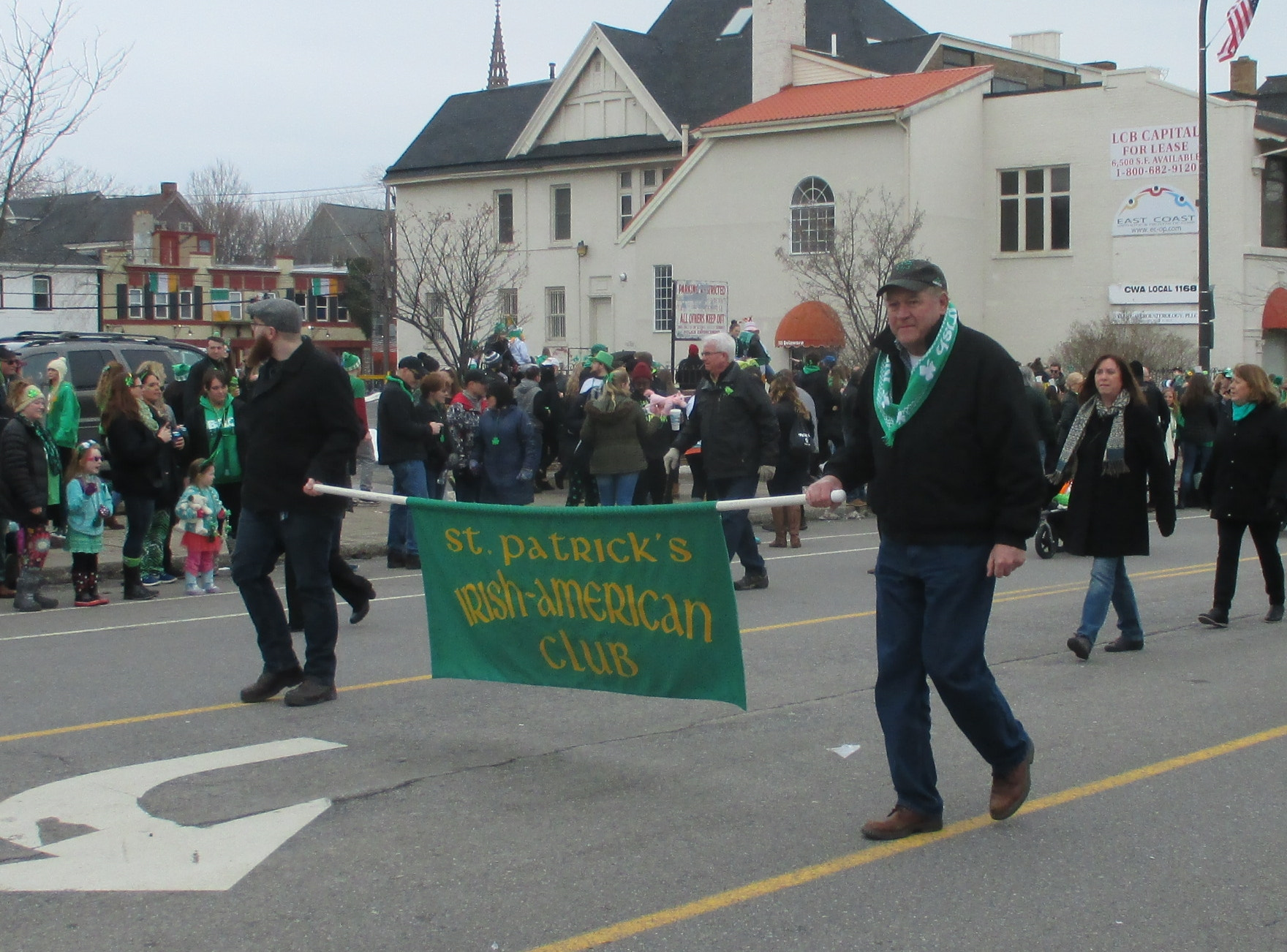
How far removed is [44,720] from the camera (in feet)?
24.0

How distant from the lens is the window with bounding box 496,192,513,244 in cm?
5144

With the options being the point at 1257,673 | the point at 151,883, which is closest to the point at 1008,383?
the point at 151,883

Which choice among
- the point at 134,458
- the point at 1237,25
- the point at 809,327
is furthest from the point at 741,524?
the point at 809,327

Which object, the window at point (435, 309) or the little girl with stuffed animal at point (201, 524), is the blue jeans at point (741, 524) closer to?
the little girl with stuffed animal at point (201, 524)

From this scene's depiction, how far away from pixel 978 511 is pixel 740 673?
132 cm

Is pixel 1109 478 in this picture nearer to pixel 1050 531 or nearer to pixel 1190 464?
pixel 1050 531

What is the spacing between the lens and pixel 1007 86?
153ft

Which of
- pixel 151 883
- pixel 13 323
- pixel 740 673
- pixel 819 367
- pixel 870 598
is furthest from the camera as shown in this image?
pixel 13 323

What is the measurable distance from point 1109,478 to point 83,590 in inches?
300

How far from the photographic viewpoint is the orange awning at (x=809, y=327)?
40.2 metres

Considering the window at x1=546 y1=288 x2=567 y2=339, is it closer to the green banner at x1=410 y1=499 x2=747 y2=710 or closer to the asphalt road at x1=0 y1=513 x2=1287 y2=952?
the asphalt road at x1=0 y1=513 x2=1287 y2=952

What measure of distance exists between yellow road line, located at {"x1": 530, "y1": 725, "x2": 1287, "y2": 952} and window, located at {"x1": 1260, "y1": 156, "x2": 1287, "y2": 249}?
3583 cm

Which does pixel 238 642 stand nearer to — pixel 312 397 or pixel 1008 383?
pixel 312 397

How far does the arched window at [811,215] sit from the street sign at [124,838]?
35.9 m
